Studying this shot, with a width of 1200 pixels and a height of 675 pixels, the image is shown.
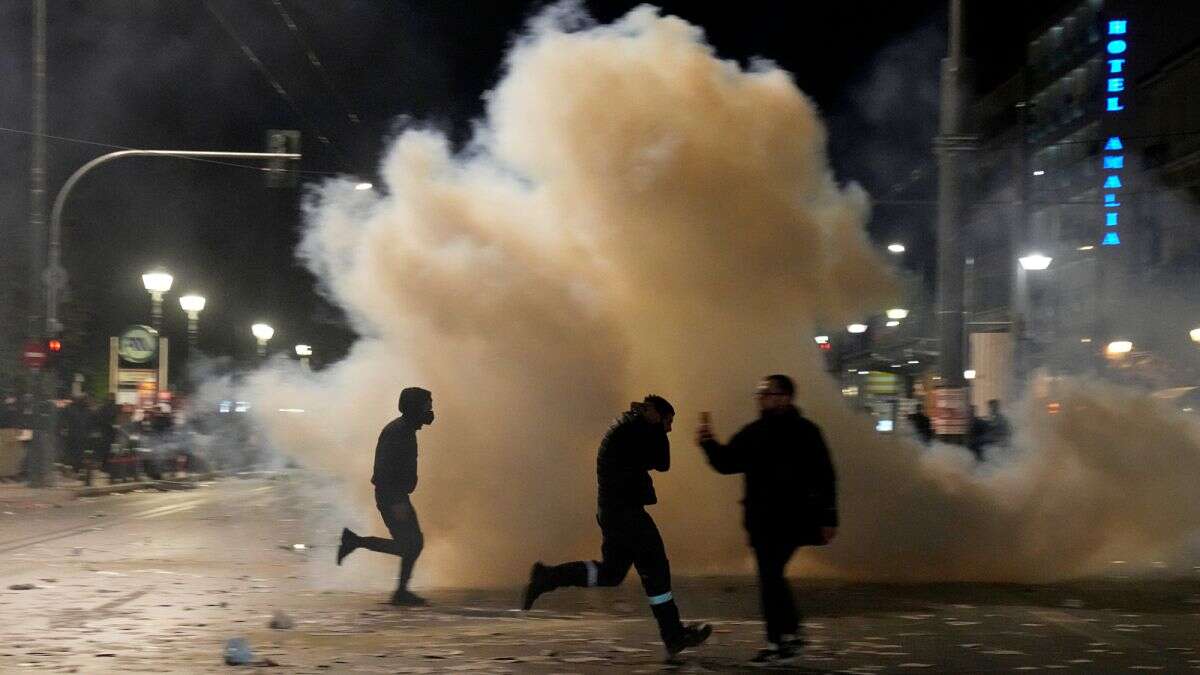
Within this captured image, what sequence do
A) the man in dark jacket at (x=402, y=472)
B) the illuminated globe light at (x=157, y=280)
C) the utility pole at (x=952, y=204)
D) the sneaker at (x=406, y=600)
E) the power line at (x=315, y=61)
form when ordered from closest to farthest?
1. the sneaker at (x=406, y=600)
2. the man in dark jacket at (x=402, y=472)
3. the utility pole at (x=952, y=204)
4. the power line at (x=315, y=61)
5. the illuminated globe light at (x=157, y=280)

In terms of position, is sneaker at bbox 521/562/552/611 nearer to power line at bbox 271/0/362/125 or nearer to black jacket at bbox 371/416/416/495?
black jacket at bbox 371/416/416/495

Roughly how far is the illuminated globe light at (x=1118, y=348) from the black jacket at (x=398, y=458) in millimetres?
14024

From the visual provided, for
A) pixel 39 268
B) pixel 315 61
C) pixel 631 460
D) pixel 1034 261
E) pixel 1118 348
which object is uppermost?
pixel 315 61

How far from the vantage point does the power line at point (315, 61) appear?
21.6m

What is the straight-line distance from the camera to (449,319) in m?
13.2

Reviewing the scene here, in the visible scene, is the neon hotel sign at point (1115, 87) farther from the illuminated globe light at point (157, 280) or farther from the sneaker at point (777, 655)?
the sneaker at point (777, 655)

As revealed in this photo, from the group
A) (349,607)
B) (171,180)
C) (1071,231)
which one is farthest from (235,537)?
(1071,231)

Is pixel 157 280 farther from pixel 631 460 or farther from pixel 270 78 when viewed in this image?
pixel 631 460

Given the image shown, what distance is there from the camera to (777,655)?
8.43 metres

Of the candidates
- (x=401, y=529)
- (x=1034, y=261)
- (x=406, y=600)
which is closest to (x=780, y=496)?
(x=406, y=600)

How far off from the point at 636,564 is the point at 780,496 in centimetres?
102

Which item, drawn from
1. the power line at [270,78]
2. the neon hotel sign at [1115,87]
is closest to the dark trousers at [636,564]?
the power line at [270,78]

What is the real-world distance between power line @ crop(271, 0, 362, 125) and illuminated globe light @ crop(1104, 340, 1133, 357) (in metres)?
12.9

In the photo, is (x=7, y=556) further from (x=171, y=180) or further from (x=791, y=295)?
(x=171, y=180)
